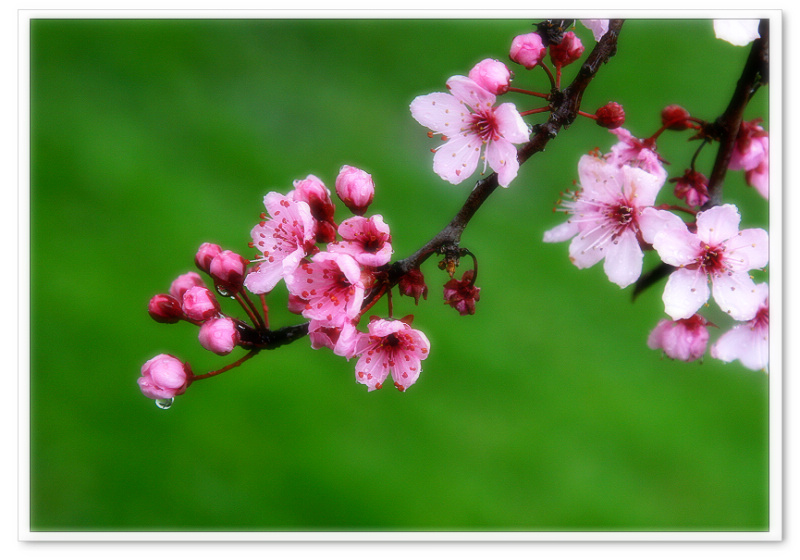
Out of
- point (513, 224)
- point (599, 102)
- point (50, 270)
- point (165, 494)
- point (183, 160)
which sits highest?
point (599, 102)

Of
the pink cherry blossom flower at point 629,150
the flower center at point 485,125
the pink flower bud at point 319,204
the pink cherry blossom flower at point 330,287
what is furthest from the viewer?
the pink cherry blossom flower at point 629,150

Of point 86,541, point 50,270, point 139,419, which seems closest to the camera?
point 86,541

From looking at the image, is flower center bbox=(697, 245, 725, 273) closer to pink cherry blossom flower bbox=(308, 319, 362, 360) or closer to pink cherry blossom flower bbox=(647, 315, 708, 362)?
pink cherry blossom flower bbox=(647, 315, 708, 362)

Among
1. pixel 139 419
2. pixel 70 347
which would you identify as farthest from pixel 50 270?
pixel 139 419

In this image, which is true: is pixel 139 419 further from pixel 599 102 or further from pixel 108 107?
pixel 599 102

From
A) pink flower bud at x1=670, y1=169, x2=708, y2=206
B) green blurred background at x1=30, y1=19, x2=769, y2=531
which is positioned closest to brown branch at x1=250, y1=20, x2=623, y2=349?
pink flower bud at x1=670, y1=169, x2=708, y2=206

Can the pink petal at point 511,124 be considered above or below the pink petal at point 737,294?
above

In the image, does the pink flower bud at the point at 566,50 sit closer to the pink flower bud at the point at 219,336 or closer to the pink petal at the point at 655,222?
the pink petal at the point at 655,222

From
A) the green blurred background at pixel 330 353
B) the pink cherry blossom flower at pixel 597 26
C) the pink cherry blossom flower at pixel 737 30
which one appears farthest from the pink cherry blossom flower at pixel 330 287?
the green blurred background at pixel 330 353
